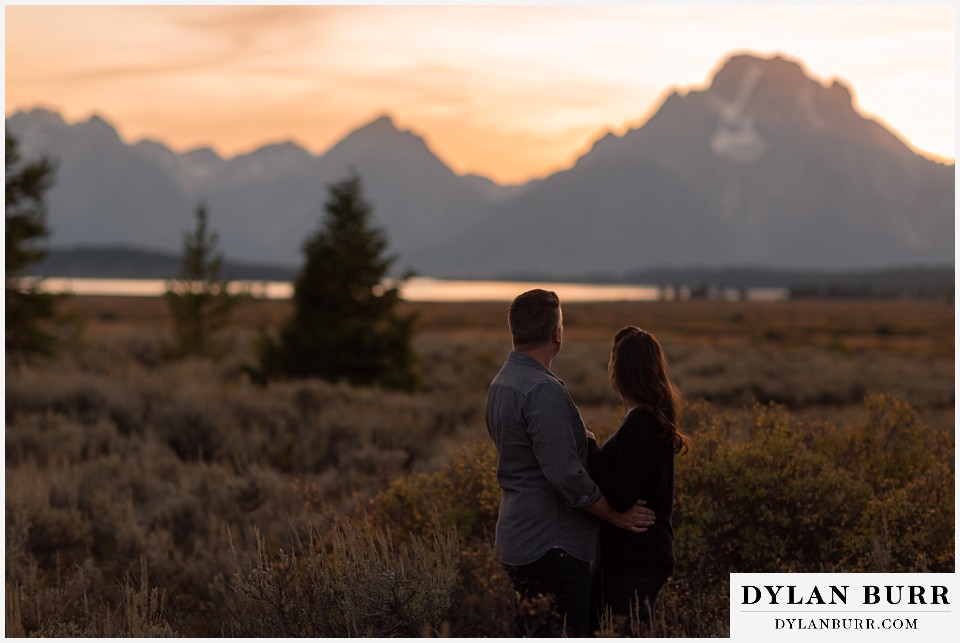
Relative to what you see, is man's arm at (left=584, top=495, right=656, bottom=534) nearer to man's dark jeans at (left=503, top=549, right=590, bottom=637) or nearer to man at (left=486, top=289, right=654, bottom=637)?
man at (left=486, top=289, right=654, bottom=637)

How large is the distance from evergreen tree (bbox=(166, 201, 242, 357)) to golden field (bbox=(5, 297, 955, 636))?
9607mm

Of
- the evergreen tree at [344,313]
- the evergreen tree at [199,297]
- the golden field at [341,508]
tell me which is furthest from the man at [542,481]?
the evergreen tree at [199,297]

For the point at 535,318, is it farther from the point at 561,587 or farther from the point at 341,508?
the point at 341,508

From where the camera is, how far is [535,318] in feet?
13.6

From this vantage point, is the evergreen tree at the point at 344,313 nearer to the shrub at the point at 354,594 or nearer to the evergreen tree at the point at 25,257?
the evergreen tree at the point at 25,257

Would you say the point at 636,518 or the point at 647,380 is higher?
the point at 647,380

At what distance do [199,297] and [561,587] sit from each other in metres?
23.0

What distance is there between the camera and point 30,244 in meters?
21.2

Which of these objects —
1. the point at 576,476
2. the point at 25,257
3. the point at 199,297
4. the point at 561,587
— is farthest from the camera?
the point at 199,297

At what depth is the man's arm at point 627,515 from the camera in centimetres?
413

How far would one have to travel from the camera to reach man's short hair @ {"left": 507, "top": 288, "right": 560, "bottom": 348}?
4133 millimetres

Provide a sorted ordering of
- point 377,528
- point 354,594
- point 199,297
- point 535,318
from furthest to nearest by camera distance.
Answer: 1. point 199,297
2. point 377,528
3. point 354,594
4. point 535,318

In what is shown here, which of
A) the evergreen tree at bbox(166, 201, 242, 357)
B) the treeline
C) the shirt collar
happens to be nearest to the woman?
the treeline

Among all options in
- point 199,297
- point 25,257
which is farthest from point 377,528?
point 199,297
